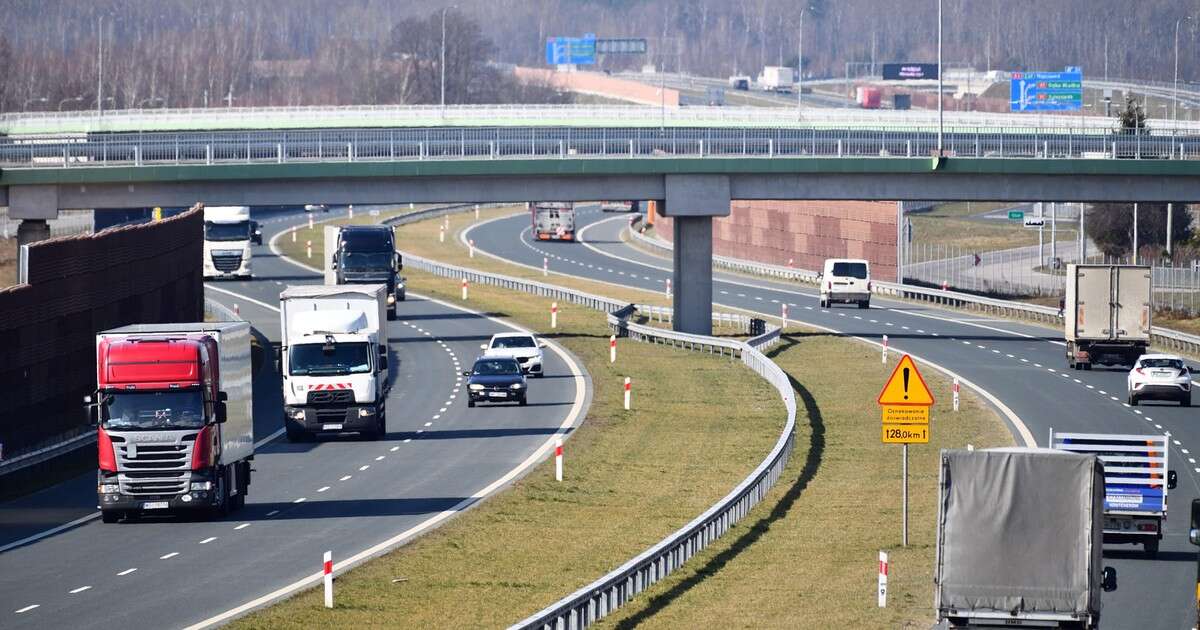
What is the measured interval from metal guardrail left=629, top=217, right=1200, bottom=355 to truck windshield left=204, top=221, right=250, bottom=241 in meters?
30.4

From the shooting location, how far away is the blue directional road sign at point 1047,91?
152750 millimetres

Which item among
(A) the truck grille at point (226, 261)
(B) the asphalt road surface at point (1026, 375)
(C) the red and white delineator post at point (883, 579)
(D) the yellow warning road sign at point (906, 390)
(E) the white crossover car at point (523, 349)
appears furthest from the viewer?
(A) the truck grille at point (226, 261)

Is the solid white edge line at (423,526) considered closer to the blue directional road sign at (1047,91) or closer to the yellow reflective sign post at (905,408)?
the yellow reflective sign post at (905,408)

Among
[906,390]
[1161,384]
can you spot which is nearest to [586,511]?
[906,390]

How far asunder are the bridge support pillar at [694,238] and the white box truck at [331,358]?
2962 centimetres

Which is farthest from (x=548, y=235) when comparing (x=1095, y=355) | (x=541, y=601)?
(x=541, y=601)

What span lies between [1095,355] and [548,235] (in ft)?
246

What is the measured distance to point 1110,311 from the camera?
61812mm

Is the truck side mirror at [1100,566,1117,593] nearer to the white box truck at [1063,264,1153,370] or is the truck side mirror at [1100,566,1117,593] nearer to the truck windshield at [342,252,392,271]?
the white box truck at [1063,264,1153,370]

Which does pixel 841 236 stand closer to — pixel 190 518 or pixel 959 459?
pixel 190 518

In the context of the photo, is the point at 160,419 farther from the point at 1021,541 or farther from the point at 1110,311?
the point at 1110,311

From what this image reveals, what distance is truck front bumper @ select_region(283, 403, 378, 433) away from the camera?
4534 centimetres

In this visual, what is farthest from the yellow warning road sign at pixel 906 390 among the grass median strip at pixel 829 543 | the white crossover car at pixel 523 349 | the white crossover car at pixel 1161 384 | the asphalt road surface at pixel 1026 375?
the white crossover car at pixel 523 349

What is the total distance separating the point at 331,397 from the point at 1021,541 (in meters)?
25.8
